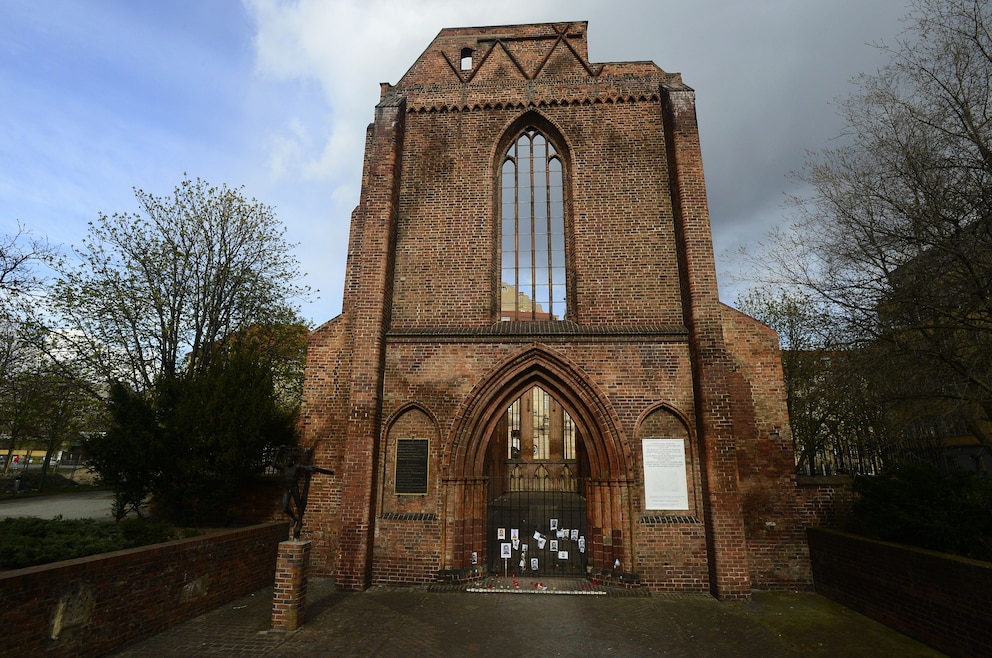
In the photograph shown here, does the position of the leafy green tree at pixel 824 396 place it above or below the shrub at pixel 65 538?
above

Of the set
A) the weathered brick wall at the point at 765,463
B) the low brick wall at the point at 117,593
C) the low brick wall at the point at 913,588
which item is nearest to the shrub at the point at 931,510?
the low brick wall at the point at 913,588

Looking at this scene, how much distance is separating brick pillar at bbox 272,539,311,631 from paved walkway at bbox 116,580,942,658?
0.16 metres

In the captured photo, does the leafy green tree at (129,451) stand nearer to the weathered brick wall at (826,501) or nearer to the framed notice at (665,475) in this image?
the framed notice at (665,475)

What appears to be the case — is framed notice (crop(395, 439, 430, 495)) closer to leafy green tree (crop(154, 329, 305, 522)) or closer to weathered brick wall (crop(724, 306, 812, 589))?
leafy green tree (crop(154, 329, 305, 522))

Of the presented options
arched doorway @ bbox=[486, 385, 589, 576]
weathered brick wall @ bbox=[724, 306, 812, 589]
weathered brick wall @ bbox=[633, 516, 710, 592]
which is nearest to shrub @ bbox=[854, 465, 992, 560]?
weathered brick wall @ bbox=[724, 306, 812, 589]

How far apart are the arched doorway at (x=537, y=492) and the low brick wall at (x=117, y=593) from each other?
4685mm

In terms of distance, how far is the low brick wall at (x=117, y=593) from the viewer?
15.4ft

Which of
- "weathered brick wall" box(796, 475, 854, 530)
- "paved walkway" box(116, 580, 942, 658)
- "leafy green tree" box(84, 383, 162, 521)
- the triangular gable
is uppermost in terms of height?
the triangular gable

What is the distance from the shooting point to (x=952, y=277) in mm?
6457

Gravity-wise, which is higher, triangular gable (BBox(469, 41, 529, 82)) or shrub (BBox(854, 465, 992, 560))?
triangular gable (BBox(469, 41, 529, 82))

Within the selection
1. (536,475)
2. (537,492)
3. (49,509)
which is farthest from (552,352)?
(49,509)

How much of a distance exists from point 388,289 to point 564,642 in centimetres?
691

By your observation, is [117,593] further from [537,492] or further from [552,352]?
[537,492]

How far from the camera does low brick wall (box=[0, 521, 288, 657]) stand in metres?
4.71
